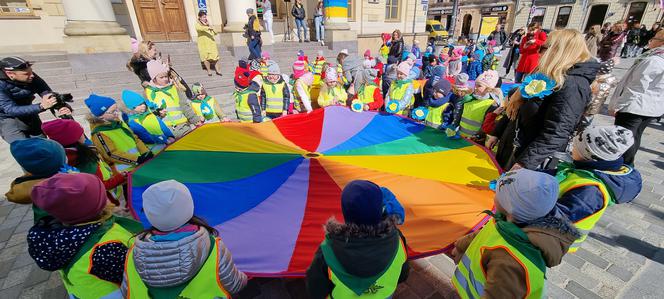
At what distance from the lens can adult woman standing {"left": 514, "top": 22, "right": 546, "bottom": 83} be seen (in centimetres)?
555

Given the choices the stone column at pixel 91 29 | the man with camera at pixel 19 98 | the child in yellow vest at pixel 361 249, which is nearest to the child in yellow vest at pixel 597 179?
the child in yellow vest at pixel 361 249

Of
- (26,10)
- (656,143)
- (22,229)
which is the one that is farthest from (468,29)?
(22,229)

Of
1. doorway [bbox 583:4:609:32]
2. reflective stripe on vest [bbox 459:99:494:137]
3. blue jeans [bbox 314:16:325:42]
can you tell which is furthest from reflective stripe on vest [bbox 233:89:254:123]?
doorway [bbox 583:4:609:32]

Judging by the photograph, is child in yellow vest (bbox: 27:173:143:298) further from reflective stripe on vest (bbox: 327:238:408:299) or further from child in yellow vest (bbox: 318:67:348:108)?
child in yellow vest (bbox: 318:67:348:108)

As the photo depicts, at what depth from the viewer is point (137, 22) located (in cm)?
938

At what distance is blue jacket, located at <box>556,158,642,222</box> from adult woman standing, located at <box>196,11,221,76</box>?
333 inches

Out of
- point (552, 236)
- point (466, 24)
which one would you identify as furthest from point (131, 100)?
point (466, 24)

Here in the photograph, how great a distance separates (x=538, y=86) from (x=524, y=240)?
126cm

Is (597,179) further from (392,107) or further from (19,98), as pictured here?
(19,98)

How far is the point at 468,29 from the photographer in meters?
32.4

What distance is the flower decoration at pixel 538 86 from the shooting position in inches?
75.9

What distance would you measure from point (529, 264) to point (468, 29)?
3692 cm

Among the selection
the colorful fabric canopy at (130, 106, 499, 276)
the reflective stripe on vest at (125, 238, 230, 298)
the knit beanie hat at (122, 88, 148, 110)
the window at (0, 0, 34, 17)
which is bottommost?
the colorful fabric canopy at (130, 106, 499, 276)

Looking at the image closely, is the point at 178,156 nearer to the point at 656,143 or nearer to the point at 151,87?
the point at 151,87
